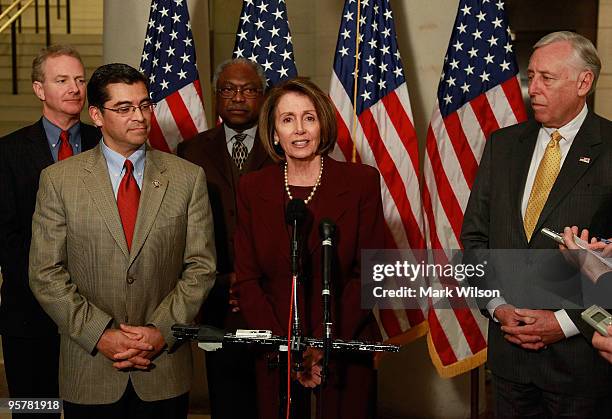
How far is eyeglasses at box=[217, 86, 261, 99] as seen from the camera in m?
3.80

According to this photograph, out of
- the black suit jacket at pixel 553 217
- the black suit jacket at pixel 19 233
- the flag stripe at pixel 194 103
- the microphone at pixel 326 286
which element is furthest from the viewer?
the flag stripe at pixel 194 103

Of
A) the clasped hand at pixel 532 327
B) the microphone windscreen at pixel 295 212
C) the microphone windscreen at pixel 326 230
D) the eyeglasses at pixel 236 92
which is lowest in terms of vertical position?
the clasped hand at pixel 532 327

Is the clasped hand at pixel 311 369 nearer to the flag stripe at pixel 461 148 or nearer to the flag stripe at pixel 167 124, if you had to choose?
the flag stripe at pixel 461 148

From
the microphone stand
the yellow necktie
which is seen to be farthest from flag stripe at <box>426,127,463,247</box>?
the microphone stand

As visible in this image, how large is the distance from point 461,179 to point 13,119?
6.00m

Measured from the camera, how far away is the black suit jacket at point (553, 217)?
9.38 ft

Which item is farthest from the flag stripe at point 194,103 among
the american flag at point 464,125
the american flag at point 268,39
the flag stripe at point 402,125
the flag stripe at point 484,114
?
the flag stripe at point 484,114

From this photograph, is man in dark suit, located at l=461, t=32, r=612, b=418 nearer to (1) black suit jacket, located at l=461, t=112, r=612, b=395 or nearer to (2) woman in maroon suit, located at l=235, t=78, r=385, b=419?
(1) black suit jacket, located at l=461, t=112, r=612, b=395

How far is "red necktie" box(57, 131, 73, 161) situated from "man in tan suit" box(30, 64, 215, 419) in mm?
458

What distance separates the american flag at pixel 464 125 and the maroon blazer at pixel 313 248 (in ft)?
3.85

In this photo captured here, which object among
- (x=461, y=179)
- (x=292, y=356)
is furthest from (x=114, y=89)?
(x=461, y=179)

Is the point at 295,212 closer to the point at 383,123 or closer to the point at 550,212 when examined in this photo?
the point at 550,212

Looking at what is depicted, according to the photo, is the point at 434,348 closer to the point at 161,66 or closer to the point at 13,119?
the point at 161,66

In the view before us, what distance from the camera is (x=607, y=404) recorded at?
9.51ft
